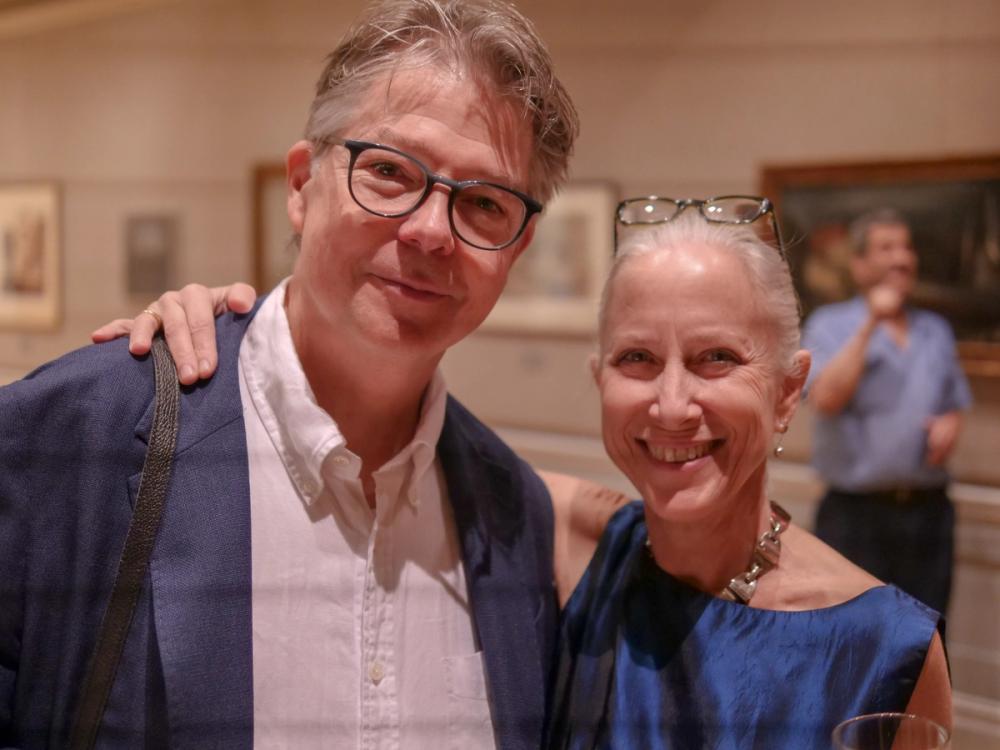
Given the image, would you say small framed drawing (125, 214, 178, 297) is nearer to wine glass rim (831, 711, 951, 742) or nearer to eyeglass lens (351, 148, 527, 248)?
eyeglass lens (351, 148, 527, 248)

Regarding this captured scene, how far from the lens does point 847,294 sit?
7.03 feet

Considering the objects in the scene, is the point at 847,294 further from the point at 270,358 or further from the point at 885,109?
the point at 270,358

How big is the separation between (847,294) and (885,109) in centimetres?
40

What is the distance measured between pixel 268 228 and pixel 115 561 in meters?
0.75

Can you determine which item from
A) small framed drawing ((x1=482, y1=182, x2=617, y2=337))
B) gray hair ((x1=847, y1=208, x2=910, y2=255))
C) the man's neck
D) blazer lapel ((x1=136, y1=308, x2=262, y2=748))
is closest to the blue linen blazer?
blazer lapel ((x1=136, y1=308, x2=262, y2=748))

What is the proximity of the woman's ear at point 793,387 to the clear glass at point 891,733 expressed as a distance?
366 millimetres

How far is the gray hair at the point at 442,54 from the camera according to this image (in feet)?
3.61

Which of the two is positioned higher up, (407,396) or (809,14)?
(809,14)

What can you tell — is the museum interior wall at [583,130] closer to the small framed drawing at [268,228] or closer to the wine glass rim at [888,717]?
the small framed drawing at [268,228]

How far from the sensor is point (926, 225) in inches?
84.1

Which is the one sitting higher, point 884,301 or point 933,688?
point 884,301

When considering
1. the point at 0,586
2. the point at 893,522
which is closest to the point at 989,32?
the point at 893,522

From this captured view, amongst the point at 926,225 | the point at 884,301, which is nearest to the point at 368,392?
the point at 884,301

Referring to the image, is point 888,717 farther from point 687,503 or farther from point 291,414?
point 291,414
